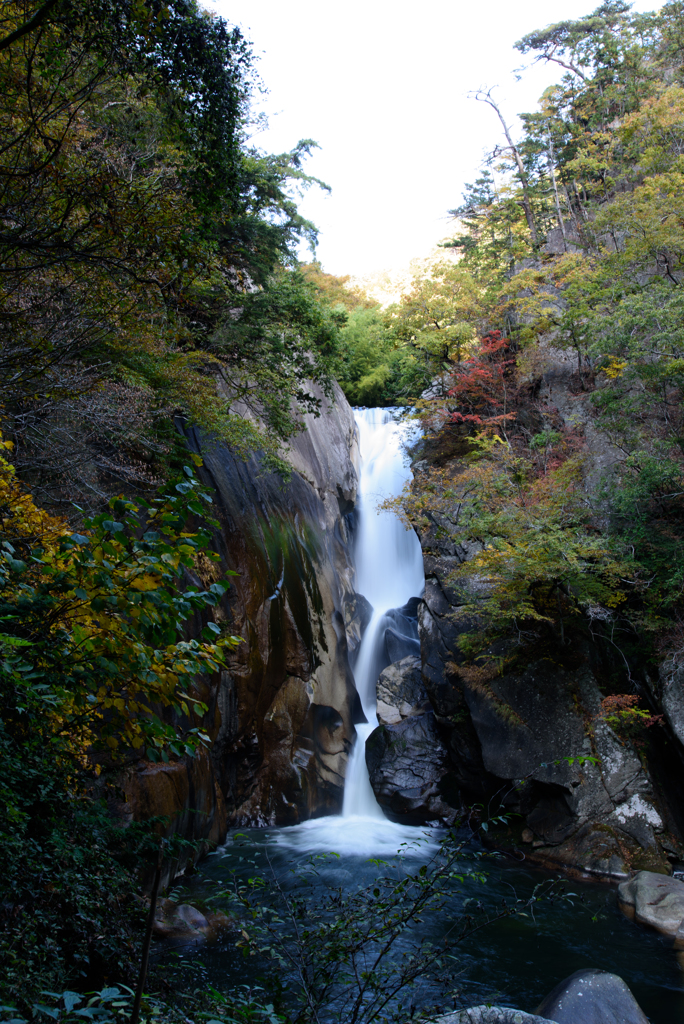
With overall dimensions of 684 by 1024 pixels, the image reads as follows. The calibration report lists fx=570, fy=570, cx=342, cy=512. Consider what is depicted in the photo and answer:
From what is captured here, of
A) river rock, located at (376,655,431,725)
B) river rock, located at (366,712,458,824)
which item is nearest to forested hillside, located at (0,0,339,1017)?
river rock, located at (366,712,458,824)

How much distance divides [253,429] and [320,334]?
2.47m

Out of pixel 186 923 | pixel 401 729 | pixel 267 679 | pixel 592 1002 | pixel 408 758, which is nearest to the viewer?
pixel 592 1002

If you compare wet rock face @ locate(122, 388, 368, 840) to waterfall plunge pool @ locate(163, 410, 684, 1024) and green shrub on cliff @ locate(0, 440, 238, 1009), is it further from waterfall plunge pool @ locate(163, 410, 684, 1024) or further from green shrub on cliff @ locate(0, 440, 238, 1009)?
green shrub on cliff @ locate(0, 440, 238, 1009)

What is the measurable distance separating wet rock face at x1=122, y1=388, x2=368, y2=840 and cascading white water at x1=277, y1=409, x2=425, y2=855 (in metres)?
0.48

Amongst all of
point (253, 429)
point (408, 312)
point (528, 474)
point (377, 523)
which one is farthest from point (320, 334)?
point (377, 523)

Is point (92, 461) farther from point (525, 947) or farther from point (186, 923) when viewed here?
point (525, 947)

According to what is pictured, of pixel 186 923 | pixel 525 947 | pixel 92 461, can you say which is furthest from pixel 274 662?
pixel 525 947

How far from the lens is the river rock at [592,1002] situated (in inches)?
199

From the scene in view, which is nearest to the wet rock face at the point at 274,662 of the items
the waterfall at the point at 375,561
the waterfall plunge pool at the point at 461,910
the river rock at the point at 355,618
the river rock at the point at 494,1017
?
the river rock at the point at 355,618

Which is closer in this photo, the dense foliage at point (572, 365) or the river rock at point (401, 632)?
the dense foliage at point (572, 365)

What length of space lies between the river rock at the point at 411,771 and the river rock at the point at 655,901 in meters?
4.06

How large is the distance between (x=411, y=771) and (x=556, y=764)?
14.7ft

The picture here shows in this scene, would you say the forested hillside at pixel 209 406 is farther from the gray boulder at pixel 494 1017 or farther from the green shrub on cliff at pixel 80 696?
the gray boulder at pixel 494 1017

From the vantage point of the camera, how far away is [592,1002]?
5.18 meters
